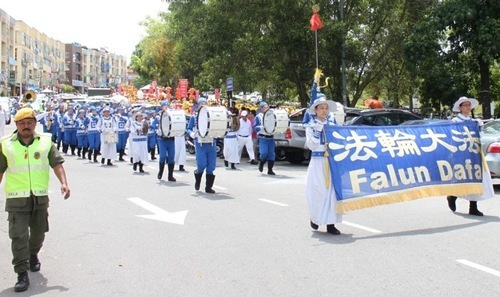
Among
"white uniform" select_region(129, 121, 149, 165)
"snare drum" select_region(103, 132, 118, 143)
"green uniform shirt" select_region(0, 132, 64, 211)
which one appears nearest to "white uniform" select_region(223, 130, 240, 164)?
"white uniform" select_region(129, 121, 149, 165)

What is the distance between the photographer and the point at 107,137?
61.1 feet

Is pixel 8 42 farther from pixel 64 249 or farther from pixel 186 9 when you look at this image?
pixel 64 249

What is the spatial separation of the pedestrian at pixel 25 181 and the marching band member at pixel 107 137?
42.3ft

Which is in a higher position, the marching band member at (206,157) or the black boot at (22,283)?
the marching band member at (206,157)

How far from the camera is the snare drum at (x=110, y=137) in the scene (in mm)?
18562

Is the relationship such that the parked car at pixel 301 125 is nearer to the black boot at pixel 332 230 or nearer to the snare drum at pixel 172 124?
the snare drum at pixel 172 124

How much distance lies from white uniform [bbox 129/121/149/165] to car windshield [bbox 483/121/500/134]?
888 cm

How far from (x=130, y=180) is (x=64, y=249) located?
23.7 feet

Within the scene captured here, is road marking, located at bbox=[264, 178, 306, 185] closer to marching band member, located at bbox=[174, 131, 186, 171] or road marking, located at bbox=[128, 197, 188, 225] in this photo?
marching band member, located at bbox=[174, 131, 186, 171]

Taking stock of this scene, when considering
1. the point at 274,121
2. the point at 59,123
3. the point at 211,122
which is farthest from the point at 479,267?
the point at 59,123

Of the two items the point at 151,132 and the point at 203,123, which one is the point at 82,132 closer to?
the point at 151,132

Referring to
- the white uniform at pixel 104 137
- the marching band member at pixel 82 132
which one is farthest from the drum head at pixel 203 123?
→ the marching band member at pixel 82 132

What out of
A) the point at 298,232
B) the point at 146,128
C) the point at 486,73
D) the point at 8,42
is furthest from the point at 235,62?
the point at 8,42

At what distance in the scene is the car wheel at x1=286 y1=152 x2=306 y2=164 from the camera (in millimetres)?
19766
